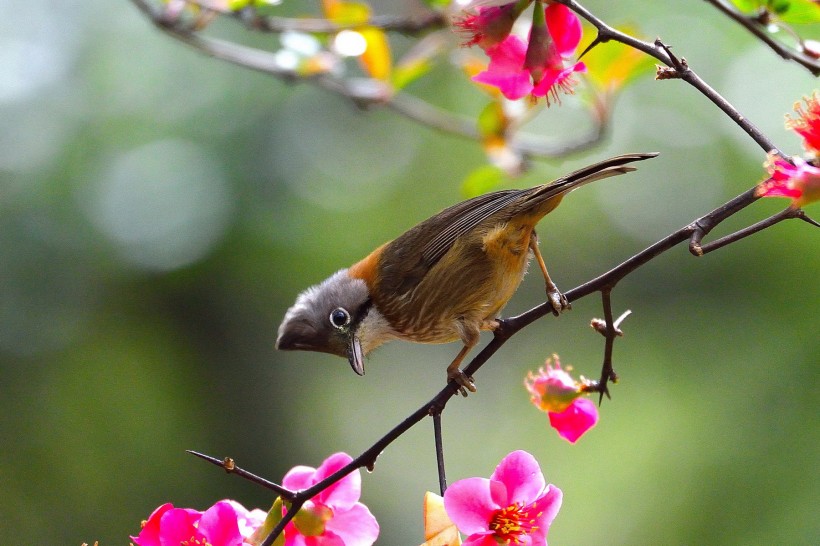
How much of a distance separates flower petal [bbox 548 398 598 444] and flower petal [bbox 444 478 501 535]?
14.8 inches

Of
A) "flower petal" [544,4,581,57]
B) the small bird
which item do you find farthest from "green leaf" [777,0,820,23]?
the small bird

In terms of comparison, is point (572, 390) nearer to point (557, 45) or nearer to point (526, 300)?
point (557, 45)

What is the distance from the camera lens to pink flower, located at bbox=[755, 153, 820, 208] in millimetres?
1456

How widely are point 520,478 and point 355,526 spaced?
422 mm

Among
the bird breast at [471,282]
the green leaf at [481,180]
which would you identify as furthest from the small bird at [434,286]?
the green leaf at [481,180]

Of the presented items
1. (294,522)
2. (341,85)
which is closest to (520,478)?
(294,522)

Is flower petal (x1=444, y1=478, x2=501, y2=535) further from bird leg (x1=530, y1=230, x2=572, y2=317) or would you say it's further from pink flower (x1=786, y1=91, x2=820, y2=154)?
pink flower (x1=786, y1=91, x2=820, y2=154)

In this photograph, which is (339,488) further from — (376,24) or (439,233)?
(376,24)

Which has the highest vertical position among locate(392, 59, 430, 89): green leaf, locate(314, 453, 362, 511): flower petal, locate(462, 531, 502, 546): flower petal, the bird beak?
locate(392, 59, 430, 89): green leaf

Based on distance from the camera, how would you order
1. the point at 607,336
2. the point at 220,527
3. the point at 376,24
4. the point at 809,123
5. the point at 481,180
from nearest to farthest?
the point at 809,123 → the point at 220,527 → the point at 607,336 → the point at 376,24 → the point at 481,180

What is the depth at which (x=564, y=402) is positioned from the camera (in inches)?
83.8

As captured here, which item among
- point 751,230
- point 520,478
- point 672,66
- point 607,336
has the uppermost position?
point 672,66

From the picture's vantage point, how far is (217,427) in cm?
874

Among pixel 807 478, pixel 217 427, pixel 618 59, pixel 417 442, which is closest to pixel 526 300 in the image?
pixel 417 442
